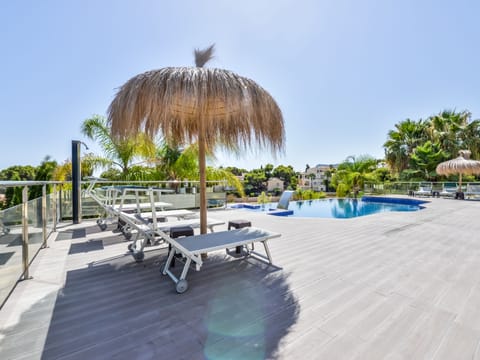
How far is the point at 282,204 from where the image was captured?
10.8m

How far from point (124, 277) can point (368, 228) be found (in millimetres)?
5337

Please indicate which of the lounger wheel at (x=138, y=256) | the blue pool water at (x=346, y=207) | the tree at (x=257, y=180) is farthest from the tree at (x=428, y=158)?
the tree at (x=257, y=180)

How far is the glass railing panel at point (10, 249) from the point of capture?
2.15 metres

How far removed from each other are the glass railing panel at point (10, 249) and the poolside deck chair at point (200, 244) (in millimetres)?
1456

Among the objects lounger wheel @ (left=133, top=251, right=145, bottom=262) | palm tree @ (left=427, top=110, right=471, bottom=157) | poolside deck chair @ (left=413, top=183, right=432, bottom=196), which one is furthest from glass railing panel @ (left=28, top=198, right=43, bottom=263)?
palm tree @ (left=427, top=110, right=471, bottom=157)

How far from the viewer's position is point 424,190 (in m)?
16.3

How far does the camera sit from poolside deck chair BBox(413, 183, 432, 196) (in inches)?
627

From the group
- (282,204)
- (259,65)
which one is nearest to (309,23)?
(259,65)

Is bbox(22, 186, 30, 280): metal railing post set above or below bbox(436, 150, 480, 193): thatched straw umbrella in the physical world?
below

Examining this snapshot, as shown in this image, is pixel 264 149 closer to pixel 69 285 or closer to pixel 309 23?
pixel 69 285

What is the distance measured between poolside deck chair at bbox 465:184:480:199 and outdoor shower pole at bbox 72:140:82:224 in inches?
764

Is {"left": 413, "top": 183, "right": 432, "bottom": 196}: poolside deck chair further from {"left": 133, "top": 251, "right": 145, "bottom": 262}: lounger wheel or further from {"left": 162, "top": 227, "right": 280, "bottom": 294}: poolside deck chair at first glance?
{"left": 133, "top": 251, "right": 145, "bottom": 262}: lounger wheel

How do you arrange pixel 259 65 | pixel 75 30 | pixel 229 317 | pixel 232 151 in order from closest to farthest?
pixel 229 317, pixel 232 151, pixel 75 30, pixel 259 65

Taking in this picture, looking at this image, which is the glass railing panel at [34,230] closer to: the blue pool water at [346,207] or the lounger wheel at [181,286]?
the lounger wheel at [181,286]
